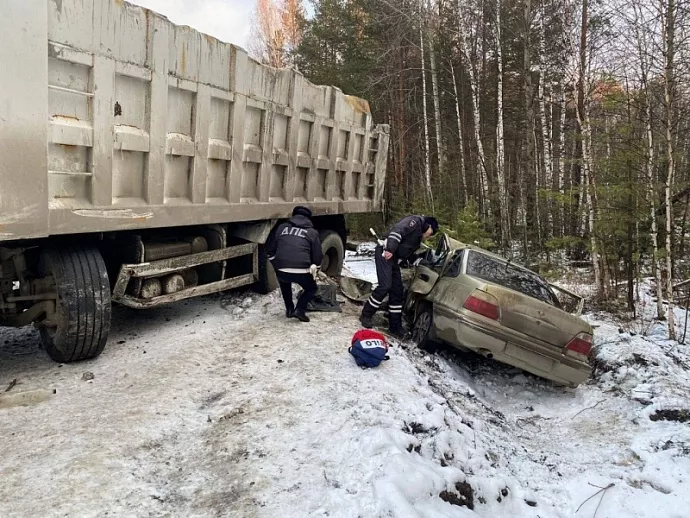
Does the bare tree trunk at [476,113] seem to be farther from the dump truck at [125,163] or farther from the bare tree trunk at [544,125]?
the dump truck at [125,163]

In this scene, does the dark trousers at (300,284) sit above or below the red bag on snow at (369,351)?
above

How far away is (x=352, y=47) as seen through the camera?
21109 millimetres

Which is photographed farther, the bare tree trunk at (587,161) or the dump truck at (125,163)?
the bare tree trunk at (587,161)

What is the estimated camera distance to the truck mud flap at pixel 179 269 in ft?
15.7

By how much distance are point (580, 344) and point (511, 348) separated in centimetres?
77

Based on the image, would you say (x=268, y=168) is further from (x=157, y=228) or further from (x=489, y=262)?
(x=489, y=262)

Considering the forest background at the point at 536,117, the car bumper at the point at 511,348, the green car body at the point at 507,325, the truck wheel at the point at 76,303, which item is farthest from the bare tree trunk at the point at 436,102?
the truck wheel at the point at 76,303

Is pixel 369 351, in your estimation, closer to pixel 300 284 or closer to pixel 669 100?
pixel 300 284

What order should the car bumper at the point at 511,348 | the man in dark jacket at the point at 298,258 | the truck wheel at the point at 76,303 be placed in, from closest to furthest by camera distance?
1. the truck wheel at the point at 76,303
2. the car bumper at the point at 511,348
3. the man in dark jacket at the point at 298,258

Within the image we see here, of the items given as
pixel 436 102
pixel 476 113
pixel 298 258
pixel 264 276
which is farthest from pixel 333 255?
pixel 436 102

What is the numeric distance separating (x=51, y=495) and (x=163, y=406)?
1112 millimetres

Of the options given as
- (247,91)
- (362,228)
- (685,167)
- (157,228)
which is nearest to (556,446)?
(157,228)

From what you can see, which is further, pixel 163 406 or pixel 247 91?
pixel 247 91

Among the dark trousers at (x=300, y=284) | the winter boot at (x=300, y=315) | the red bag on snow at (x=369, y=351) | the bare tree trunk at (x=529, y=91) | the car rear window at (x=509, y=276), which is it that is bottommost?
the winter boot at (x=300, y=315)
